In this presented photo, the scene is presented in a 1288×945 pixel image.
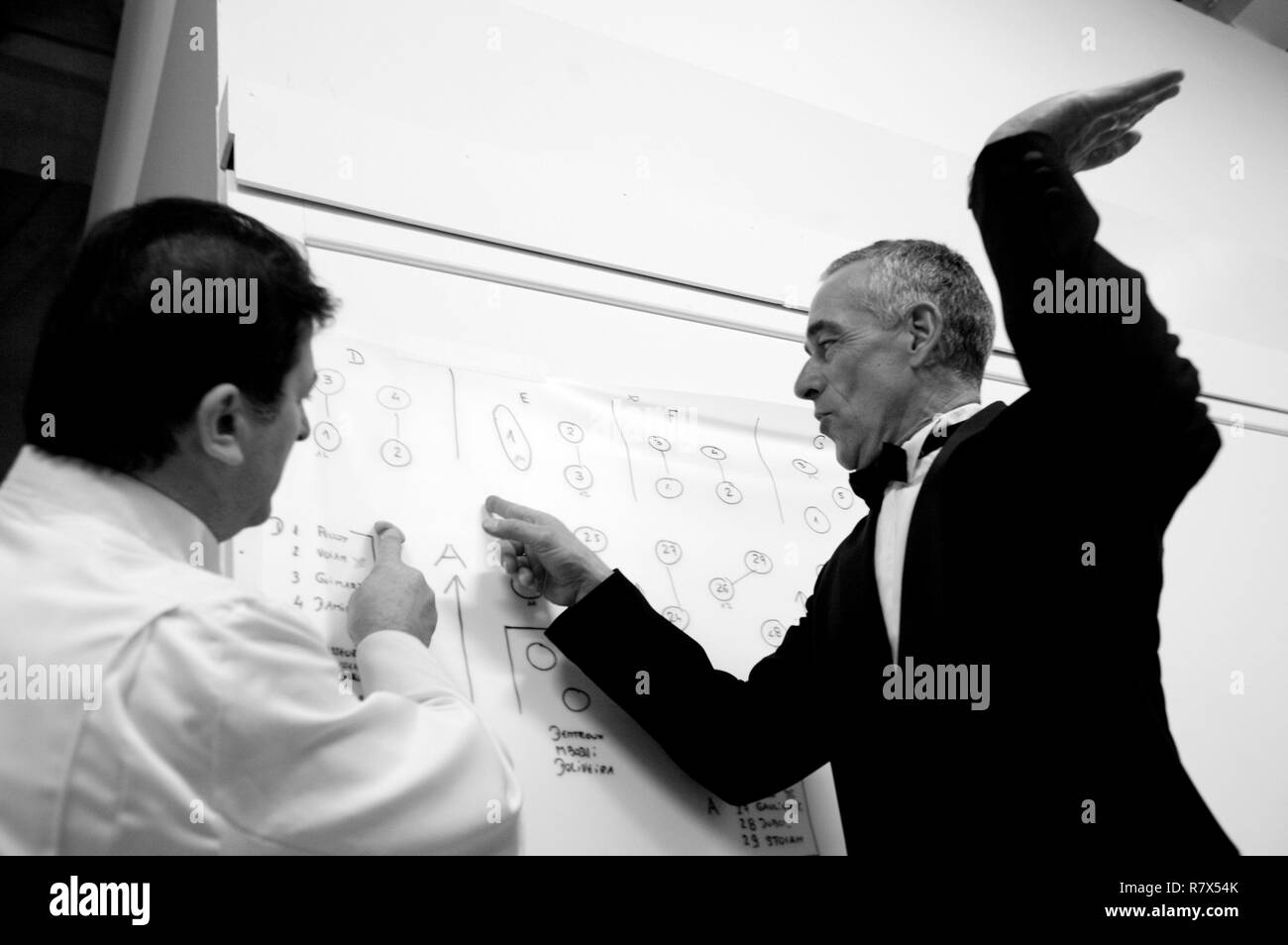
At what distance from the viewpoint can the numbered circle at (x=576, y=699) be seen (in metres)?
1.18

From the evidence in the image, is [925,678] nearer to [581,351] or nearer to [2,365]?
[581,351]

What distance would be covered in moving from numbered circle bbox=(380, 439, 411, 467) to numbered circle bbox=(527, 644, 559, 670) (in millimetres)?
256

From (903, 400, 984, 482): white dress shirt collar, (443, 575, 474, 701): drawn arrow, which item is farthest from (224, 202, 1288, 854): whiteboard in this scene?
(903, 400, 984, 482): white dress shirt collar

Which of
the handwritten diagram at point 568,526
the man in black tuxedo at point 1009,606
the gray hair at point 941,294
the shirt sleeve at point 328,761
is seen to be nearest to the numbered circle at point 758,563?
the handwritten diagram at point 568,526

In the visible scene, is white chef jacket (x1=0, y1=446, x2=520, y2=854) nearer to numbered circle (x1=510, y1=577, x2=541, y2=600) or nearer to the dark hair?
the dark hair

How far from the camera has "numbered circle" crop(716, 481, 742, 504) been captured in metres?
1.45

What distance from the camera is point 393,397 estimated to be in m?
1.27

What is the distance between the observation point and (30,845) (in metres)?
0.73

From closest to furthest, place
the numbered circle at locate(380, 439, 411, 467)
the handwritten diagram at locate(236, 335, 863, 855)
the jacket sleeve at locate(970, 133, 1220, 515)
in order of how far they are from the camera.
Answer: the jacket sleeve at locate(970, 133, 1220, 515) < the handwritten diagram at locate(236, 335, 863, 855) < the numbered circle at locate(380, 439, 411, 467)

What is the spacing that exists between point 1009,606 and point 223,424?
78 cm

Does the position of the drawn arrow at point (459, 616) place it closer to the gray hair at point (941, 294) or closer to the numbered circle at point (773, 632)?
the numbered circle at point (773, 632)

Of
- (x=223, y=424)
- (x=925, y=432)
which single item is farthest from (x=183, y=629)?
(x=925, y=432)

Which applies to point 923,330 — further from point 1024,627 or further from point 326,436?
point 326,436
